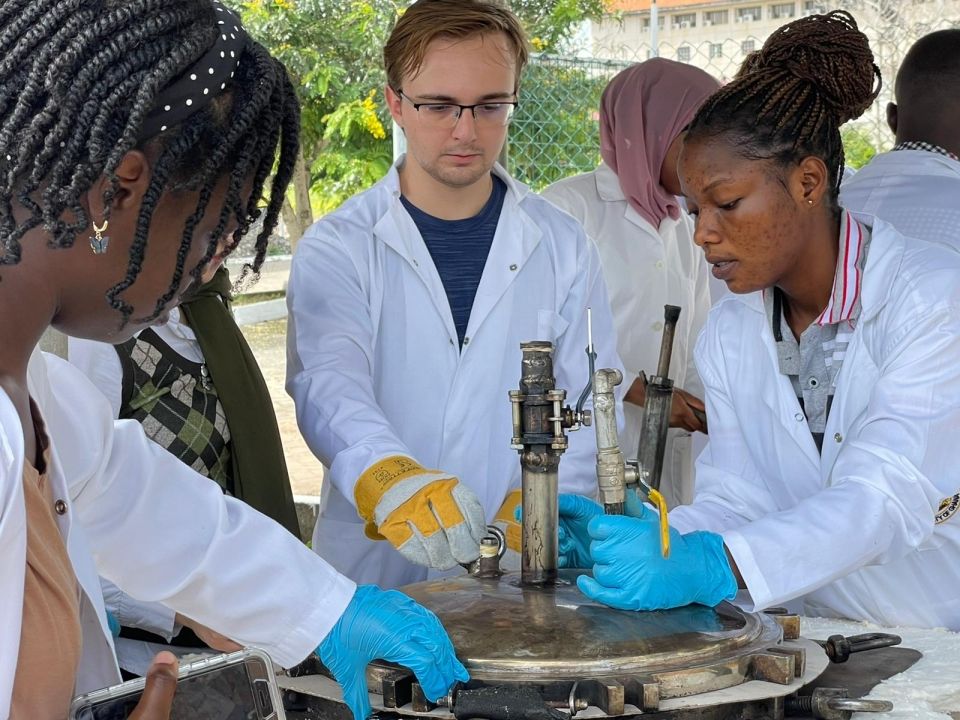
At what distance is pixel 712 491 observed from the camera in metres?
2.23

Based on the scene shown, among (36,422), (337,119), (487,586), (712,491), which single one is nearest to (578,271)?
(712,491)

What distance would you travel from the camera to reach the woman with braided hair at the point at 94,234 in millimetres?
1062

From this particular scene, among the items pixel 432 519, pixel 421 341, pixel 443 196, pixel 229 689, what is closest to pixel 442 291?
pixel 421 341

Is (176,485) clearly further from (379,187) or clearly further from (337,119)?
(337,119)

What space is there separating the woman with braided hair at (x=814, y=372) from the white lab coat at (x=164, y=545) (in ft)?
1.60

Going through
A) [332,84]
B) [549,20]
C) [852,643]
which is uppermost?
[549,20]

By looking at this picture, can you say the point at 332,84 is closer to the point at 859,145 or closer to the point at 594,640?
the point at 859,145

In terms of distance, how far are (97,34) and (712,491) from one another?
60.1 inches

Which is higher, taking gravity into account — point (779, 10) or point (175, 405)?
point (779, 10)

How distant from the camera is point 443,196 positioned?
2.78m

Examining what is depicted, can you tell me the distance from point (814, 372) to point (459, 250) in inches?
38.3

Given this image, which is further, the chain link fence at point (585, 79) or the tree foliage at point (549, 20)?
the tree foliage at point (549, 20)

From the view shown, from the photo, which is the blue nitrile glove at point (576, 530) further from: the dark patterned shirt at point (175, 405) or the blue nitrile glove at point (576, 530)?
the dark patterned shirt at point (175, 405)

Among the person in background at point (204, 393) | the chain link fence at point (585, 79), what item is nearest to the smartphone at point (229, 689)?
the person in background at point (204, 393)
